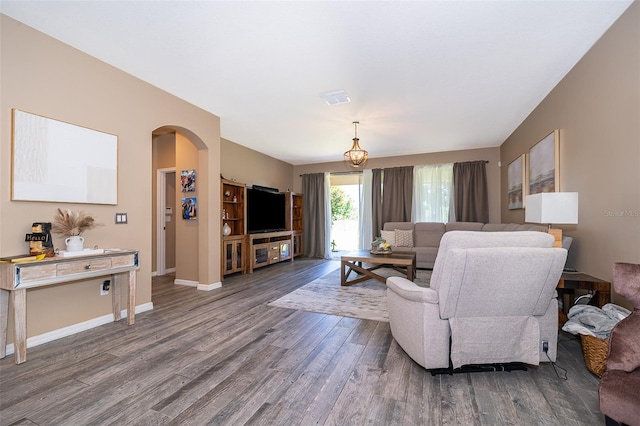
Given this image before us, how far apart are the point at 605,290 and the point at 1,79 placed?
5.02 meters

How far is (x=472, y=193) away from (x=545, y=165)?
9.15ft

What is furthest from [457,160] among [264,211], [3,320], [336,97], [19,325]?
[3,320]

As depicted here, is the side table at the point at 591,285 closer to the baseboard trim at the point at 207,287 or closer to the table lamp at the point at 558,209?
the table lamp at the point at 558,209

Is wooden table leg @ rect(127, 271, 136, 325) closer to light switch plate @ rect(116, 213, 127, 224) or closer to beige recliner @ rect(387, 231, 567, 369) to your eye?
light switch plate @ rect(116, 213, 127, 224)

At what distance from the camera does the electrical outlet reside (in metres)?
2.92

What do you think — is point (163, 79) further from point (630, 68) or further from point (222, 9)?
point (630, 68)


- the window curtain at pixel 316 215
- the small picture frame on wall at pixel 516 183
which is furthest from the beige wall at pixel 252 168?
the small picture frame on wall at pixel 516 183

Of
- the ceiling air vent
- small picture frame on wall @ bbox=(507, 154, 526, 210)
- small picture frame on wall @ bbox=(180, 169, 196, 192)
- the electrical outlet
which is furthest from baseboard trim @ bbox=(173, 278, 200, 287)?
small picture frame on wall @ bbox=(507, 154, 526, 210)

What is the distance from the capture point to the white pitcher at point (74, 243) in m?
2.48

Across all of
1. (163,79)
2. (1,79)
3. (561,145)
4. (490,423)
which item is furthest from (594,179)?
(1,79)

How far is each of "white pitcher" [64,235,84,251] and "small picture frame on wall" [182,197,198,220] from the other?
6.46 feet

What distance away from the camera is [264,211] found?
626 cm

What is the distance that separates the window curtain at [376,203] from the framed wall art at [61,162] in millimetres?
5444

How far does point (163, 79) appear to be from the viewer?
3.23 meters
